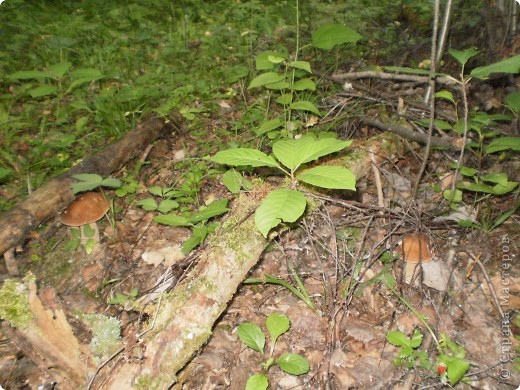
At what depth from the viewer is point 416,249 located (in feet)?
8.15

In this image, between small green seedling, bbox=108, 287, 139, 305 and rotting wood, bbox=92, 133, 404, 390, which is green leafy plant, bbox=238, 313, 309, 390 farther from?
small green seedling, bbox=108, 287, 139, 305

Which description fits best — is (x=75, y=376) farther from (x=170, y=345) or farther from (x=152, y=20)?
(x=152, y=20)

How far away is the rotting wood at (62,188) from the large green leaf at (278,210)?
2072 mm

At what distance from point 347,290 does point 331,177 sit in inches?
40.6

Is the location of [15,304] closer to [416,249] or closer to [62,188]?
[62,188]

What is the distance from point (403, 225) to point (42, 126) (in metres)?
4.20

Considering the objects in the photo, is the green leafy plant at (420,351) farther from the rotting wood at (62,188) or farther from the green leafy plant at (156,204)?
the rotting wood at (62,188)

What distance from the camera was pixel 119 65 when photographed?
17.6 ft

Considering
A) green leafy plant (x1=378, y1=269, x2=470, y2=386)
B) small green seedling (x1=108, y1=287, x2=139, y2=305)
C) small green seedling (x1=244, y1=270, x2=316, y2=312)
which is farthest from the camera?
small green seedling (x1=108, y1=287, x2=139, y2=305)

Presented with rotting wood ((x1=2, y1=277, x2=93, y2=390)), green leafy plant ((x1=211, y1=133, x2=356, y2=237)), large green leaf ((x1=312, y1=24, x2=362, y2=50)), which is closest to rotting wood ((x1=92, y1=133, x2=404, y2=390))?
rotting wood ((x1=2, y1=277, x2=93, y2=390))

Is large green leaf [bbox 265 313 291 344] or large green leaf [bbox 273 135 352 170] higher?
large green leaf [bbox 273 135 352 170]

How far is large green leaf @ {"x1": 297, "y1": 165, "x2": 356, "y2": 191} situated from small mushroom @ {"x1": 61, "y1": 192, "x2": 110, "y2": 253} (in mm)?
1998

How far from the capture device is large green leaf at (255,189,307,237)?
161 centimetres

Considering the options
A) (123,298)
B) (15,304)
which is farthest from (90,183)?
(15,304)
